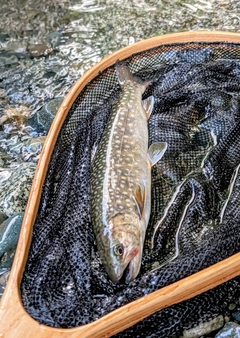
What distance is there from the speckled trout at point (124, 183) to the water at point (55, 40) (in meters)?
0.97

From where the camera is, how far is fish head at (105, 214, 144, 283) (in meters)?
2.24

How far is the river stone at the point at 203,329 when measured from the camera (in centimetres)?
235

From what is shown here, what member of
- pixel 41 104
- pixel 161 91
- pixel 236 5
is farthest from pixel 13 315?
pixel 236 5

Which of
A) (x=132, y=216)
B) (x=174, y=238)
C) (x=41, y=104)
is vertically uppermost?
(x=132, y=216)

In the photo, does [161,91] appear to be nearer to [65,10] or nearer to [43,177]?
[43,177]

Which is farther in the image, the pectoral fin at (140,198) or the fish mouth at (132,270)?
the pectoral fin at (140,198)

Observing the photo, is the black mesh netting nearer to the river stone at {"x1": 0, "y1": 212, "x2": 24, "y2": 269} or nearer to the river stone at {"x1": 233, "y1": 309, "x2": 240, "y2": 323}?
Answer: the river stone at {"x1": 233, "y1": 309, "x2": 240, "y2": 323}

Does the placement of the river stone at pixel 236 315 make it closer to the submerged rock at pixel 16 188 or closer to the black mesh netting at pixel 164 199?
the black mesh netting at pixel 164 199

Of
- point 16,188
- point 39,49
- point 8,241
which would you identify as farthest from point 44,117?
point 39,49

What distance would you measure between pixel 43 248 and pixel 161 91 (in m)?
1.63

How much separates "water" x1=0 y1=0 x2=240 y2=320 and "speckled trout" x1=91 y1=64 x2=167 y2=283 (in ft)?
3.19

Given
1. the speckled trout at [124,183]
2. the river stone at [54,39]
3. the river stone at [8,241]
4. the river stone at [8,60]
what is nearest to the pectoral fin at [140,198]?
the speckled trout at [124,183]

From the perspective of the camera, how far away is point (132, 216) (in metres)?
2.44

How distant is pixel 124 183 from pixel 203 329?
2.92ft
